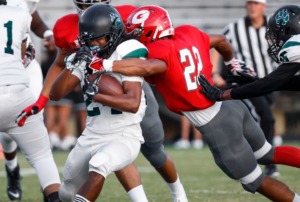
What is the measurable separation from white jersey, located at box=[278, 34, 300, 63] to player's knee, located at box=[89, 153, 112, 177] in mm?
1207

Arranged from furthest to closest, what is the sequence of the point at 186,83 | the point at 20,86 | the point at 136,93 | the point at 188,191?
the point at 188,191 → the point at 20,86 → the point at 186,83 → the point at 136,93

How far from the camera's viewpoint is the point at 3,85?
5078mm

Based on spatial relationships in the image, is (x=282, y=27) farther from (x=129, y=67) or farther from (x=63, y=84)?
(x=63, y=84)

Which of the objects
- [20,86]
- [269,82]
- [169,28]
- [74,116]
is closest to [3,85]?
[20,86]

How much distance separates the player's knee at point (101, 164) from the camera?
443cm

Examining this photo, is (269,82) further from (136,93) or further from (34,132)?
(34,132)

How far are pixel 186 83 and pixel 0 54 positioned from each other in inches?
47.1

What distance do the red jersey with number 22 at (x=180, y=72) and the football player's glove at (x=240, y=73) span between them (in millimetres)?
342

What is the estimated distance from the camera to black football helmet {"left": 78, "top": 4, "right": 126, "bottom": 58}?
15.2 ft

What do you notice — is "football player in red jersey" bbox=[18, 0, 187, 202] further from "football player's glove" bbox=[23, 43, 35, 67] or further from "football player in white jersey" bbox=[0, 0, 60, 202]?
"football player's glove" bbox=[23, 43, 35, 67]

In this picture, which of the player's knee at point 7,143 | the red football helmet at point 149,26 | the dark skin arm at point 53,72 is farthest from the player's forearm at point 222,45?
the player's knee at point 7,143

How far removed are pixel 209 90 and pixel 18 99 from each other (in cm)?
121

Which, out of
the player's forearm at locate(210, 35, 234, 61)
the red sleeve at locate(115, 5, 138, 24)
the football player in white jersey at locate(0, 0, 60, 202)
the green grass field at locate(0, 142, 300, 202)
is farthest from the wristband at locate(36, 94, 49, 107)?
the green grass field at locate(0, 142, 300, 202)

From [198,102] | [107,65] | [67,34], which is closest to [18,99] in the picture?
[67,34]
